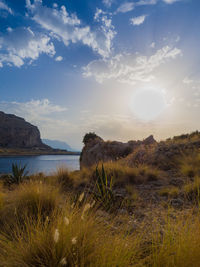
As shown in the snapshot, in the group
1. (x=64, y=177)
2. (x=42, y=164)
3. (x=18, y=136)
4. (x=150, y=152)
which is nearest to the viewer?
(x=64, y=177)

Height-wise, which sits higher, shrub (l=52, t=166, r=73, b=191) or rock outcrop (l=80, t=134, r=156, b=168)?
rock outcrop (l=80, t=134, r=156, b=168)

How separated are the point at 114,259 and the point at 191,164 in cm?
590

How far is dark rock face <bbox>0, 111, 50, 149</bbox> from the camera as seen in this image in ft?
290

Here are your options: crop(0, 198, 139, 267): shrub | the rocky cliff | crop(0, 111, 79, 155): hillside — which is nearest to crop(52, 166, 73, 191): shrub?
the rocky cliff

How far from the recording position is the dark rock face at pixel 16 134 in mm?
88375

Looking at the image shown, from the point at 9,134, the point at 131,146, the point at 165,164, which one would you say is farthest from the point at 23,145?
the point at 165,164

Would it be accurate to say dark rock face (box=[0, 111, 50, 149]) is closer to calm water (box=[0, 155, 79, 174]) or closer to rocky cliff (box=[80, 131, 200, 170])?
calm water (box=[0, 155, 79, 174])

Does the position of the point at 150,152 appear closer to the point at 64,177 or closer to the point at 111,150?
the point at 64,177

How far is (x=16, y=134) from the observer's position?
9262 centimetres

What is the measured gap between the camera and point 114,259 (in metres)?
1.30

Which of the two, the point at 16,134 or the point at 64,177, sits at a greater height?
the point at 16,134

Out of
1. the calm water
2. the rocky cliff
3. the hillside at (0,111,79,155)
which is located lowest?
the calm water

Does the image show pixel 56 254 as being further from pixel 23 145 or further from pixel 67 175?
pixel 23 145

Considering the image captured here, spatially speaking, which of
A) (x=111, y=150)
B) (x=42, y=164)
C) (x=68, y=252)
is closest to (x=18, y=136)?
(x=42, y=164)
